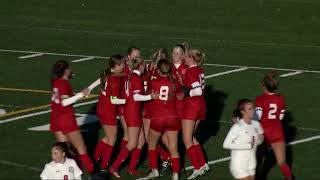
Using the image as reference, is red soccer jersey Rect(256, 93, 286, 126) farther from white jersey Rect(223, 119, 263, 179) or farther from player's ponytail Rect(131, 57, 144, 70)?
player's ponytail Rect(131, 57, 144, 70)

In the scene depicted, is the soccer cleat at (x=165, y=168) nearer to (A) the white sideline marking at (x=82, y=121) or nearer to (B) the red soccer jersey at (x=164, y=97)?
(B) the red soccer jersey at (x=164, y=97)

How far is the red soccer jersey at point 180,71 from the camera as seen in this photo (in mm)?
21386

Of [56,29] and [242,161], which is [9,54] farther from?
[242,161]

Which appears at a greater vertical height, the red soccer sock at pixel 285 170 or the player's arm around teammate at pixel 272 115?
the player's arm around teammate at pixel 272 115

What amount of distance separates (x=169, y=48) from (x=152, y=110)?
1474 cm

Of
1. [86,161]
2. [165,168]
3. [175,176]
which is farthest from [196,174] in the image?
[86,161]

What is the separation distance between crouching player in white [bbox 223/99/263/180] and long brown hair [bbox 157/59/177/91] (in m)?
2.08

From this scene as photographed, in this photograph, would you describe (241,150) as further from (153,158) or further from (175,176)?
(153,158)

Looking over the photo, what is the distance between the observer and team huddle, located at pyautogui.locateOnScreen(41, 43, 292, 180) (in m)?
20.3

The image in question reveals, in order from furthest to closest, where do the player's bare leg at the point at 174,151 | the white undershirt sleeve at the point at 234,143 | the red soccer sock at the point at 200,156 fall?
the red soccer sock at the point at 200,156 → the player's bare leg at the point at 174,151 → the white undershirt sleeve at the point at 234,143

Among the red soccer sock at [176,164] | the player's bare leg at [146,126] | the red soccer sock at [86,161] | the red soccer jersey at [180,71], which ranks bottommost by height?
the red soccer sock at [176,164]

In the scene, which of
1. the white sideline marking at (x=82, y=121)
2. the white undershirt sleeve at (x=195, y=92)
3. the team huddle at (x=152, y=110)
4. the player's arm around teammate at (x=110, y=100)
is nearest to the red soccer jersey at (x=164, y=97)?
the team huddle at (x=152, y=110)

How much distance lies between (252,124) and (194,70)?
8.42ft

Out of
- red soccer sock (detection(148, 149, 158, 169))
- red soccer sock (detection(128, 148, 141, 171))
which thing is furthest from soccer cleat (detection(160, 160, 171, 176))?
red soccer sock (detection(128, 148, 141, 171))
